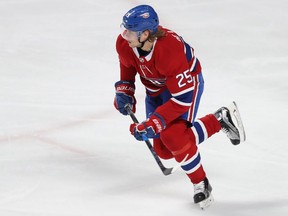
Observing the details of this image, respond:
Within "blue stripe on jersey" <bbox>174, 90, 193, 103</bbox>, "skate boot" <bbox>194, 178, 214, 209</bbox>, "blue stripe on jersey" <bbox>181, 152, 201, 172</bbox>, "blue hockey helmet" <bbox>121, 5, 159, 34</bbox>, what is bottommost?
"skate boot" <bbox>194, 178, 214, 209</bbox>

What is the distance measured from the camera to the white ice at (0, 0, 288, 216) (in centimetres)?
373

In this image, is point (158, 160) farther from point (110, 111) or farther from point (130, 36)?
point (110, 111)

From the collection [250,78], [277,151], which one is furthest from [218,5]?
[277,151]

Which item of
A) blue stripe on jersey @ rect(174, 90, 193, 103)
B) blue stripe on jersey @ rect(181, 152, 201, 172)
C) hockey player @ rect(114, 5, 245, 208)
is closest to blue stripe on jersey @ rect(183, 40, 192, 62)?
hockey player @ rect(114, 5, 245, 208)

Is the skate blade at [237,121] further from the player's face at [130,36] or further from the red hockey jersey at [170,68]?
the player's face at [130,36]

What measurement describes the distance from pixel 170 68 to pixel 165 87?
1.26 feet

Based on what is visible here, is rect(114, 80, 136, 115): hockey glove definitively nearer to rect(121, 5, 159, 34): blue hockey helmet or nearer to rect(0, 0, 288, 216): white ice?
rect(0, 0, 288, 216): white ice

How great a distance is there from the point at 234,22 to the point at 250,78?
0.90 metres

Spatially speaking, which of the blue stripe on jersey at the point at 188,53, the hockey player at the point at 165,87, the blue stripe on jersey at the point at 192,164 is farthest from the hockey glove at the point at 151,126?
the blue stripe on jersey at the point at 188,53

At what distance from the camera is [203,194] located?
3.59 m

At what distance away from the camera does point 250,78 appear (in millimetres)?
5215

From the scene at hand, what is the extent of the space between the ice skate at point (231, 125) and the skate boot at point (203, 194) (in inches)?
20.0

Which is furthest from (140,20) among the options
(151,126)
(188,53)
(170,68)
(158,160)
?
(158,160)

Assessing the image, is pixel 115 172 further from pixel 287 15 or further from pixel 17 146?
pixel 287 15
